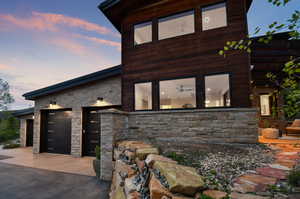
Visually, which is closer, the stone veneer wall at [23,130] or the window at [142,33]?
the window at [142,33]

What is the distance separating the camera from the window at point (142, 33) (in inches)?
224

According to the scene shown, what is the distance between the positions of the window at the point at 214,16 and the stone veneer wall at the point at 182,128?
2.98m

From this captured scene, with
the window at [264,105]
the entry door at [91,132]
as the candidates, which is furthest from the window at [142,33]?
the window at [264,105]

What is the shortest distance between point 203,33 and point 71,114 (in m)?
7.22

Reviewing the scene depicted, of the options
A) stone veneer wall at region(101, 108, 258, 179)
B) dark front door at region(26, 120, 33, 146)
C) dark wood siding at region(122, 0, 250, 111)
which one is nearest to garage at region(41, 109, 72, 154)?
dark front door at region(26, 120, 33, 146)

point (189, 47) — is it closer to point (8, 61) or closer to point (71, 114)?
point (71, 114)

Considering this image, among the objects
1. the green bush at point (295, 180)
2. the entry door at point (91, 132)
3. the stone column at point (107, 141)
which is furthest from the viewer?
the entry door at point (91, 132)

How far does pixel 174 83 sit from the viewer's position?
5.24m

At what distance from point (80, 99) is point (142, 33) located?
438 centimetres

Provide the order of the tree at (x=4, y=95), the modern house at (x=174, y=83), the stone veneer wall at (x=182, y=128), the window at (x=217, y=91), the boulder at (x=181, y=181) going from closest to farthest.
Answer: the boulder at (x=181, y=181) < the stone veneer wall at (x=182, y=128) < the modern house at (x=174, y=83) < the window at (x=217, y=91) < the tree at (x=4, y=95)

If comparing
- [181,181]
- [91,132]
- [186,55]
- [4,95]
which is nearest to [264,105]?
[186,55]

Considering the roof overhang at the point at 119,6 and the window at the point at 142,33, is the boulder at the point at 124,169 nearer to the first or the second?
the window at the point at 142,33

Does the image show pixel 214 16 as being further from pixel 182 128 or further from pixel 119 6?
pixel 182 128

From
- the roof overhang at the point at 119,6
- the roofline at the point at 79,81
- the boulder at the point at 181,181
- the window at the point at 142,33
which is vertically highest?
the roof overhang at the point at 119,6
